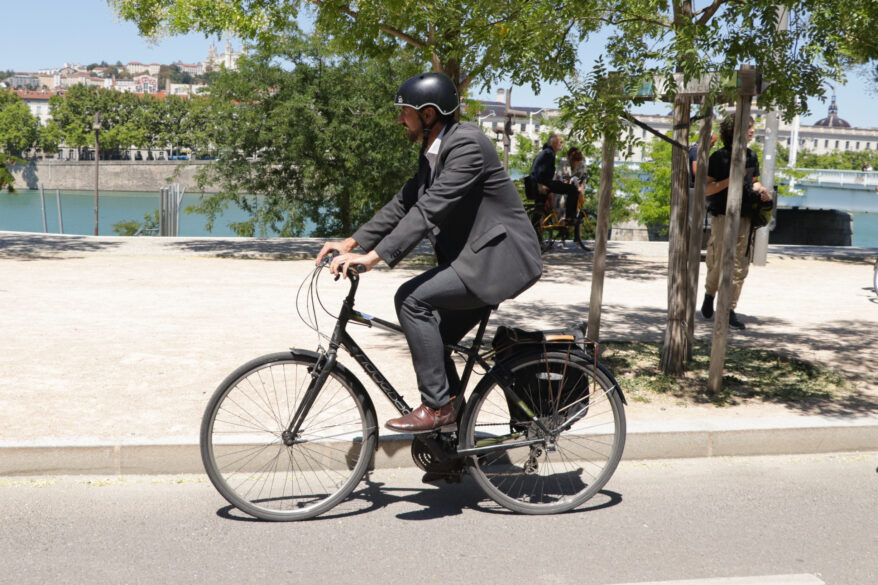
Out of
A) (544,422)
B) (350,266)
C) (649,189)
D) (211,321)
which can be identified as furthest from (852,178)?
(350,266)

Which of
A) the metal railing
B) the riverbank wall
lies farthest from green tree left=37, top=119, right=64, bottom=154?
the metal railing

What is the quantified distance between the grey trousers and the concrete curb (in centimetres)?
81

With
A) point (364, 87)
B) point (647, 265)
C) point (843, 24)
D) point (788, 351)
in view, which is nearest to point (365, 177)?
point (364, 87)

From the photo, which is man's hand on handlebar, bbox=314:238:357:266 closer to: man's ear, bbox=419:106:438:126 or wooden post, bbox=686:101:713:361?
man's ear, bbox=419:106:438:126

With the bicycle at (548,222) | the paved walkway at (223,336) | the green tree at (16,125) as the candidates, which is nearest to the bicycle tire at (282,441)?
the paved walkway at (223,336)

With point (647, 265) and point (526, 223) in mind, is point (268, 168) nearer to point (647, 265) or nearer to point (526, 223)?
point (647, 265)

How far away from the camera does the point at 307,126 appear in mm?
23406

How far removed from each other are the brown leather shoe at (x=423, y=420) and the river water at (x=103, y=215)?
31.9 meters

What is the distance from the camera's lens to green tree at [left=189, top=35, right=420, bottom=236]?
23.0 m

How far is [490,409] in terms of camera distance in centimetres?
414

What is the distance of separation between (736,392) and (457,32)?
8.00 metres

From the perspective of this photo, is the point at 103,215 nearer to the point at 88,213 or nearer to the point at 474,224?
the point at 88,213

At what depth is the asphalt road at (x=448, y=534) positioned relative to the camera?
3.46m

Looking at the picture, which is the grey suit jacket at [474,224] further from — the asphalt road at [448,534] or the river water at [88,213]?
the river water at [88,213]
